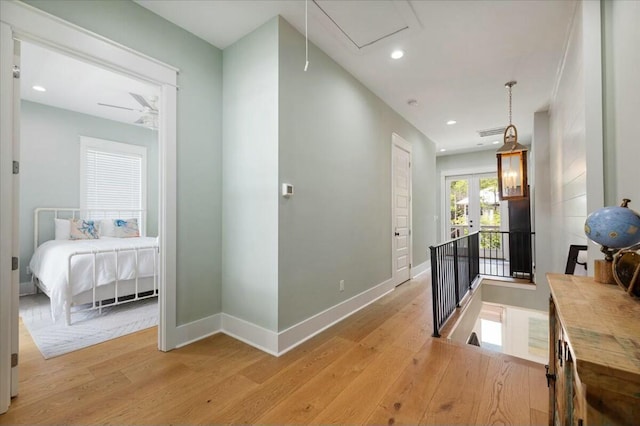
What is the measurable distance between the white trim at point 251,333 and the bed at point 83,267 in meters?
1.36

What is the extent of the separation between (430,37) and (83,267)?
13.8 feet

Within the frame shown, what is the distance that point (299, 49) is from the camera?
2518 mm

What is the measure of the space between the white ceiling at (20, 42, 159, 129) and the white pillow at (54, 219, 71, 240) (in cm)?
186

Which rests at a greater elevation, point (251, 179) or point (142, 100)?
point (142, 100)

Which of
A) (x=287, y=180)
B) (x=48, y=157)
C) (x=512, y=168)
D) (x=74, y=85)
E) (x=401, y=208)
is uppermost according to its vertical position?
(x=74, y=85)

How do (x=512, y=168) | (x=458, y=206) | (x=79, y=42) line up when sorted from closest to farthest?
(x=79, y=42) < (x=512, y=168) < (x=458, y=206)

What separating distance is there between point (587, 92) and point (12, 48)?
369 cm

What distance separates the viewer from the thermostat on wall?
2334mm

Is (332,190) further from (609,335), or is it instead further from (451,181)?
(451,181)

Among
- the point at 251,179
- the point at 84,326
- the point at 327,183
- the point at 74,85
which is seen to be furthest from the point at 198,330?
the point at 74,85

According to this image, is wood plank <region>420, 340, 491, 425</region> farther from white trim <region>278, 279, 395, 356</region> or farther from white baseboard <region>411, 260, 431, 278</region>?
white baseboard <region>411, 260, 431, 278</region>

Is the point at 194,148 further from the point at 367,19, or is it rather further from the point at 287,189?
the point at 367,19

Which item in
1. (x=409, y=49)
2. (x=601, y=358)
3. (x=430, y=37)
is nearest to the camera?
(x=601, y=358)

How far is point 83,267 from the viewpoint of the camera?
2887 millimetres
